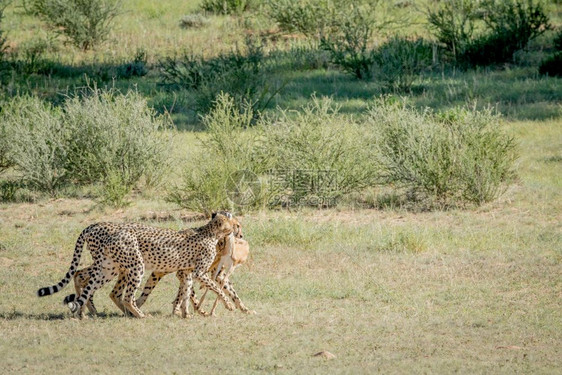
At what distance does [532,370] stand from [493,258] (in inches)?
151

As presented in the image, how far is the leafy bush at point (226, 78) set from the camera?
19.4 m

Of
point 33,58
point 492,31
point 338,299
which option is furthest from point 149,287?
point 492,31

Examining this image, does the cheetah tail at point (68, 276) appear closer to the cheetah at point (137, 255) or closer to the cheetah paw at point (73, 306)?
the cheetah at point (137, 255)

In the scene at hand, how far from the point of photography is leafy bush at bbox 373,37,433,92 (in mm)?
21062

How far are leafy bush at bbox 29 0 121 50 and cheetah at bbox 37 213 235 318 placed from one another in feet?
60.3

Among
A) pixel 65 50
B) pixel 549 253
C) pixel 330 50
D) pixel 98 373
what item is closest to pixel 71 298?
pixel 98 373

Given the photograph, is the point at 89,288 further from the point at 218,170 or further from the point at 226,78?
the point at 226,78

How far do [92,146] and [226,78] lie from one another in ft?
16.2

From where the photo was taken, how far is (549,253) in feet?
38.0

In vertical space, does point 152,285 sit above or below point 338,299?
above

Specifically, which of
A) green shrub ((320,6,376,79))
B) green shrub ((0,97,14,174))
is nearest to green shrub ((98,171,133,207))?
green shrub ((0,97,14,174))

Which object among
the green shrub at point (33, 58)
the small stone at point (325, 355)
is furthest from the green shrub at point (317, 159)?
the green shrub at point (33, 58)

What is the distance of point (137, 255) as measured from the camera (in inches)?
354

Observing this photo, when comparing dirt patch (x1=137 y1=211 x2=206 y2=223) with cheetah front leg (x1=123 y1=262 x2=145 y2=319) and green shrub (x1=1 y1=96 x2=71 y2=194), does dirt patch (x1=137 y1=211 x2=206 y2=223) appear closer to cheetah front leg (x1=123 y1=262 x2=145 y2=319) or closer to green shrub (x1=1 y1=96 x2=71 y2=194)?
green shrub (x1=1 y1=96 x2=71 y2=194)
